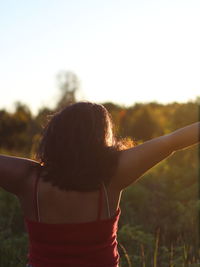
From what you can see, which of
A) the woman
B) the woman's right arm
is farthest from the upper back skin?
the woman's right arm

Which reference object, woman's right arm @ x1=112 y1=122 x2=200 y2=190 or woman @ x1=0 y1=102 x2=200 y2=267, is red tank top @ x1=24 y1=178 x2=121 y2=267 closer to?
woman @ x1=0 y1=102 x2=200 y2=267

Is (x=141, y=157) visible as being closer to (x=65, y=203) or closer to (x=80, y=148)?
(x=80, y=148)

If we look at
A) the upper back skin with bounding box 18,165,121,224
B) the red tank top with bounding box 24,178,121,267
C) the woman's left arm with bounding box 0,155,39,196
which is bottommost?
the red tank top with bounding box 24,178,121,267

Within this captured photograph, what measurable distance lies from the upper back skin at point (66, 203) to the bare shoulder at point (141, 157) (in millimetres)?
100

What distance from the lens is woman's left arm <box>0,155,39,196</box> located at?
7.04 ft

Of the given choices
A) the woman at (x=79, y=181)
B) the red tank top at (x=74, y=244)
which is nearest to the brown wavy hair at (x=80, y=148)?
the woman at (x=79, y=181)

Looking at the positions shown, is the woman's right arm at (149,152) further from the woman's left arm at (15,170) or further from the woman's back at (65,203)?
the woman's left arm at (15,170)

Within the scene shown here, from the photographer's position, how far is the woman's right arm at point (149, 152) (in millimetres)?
2072

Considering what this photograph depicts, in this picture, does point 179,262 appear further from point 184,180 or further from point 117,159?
point 184,180

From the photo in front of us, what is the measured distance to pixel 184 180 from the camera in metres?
8.99

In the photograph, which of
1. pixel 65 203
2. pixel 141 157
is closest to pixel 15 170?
pixel 65 203

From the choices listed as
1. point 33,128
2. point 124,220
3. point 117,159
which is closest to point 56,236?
point 117,159

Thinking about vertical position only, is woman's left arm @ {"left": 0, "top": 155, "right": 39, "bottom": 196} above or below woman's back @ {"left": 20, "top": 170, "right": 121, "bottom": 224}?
above

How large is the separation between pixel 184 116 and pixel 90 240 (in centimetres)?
964
